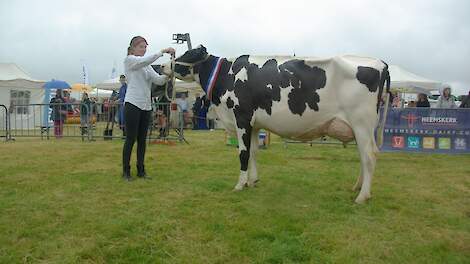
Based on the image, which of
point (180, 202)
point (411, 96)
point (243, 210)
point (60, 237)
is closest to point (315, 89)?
point (243, 210)

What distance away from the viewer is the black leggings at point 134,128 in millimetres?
7008

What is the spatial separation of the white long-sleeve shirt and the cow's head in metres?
0.32

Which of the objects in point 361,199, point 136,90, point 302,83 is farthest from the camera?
point 136,90

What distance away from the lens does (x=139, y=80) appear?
704cm

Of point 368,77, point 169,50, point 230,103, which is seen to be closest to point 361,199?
point 368,77

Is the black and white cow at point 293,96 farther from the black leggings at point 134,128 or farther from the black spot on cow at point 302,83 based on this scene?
the black leggings at point 134,128

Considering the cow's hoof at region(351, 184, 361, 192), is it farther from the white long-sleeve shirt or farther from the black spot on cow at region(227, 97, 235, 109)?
the white long-sleeve shirt

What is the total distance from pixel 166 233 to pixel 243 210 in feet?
3.92

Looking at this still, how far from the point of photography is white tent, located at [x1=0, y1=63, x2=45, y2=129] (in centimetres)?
2212

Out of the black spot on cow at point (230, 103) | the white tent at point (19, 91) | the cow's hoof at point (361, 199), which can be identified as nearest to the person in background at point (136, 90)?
the black spot on cow at point (230, 103)

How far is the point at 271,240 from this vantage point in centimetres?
423

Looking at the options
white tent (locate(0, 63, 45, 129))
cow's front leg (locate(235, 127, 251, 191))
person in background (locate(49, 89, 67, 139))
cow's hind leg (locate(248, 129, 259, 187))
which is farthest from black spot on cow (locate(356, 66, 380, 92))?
white tent (locate(0, 63, 45, 129))

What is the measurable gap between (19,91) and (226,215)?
21.3m

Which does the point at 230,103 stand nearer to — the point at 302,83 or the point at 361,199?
the point at 302,83
